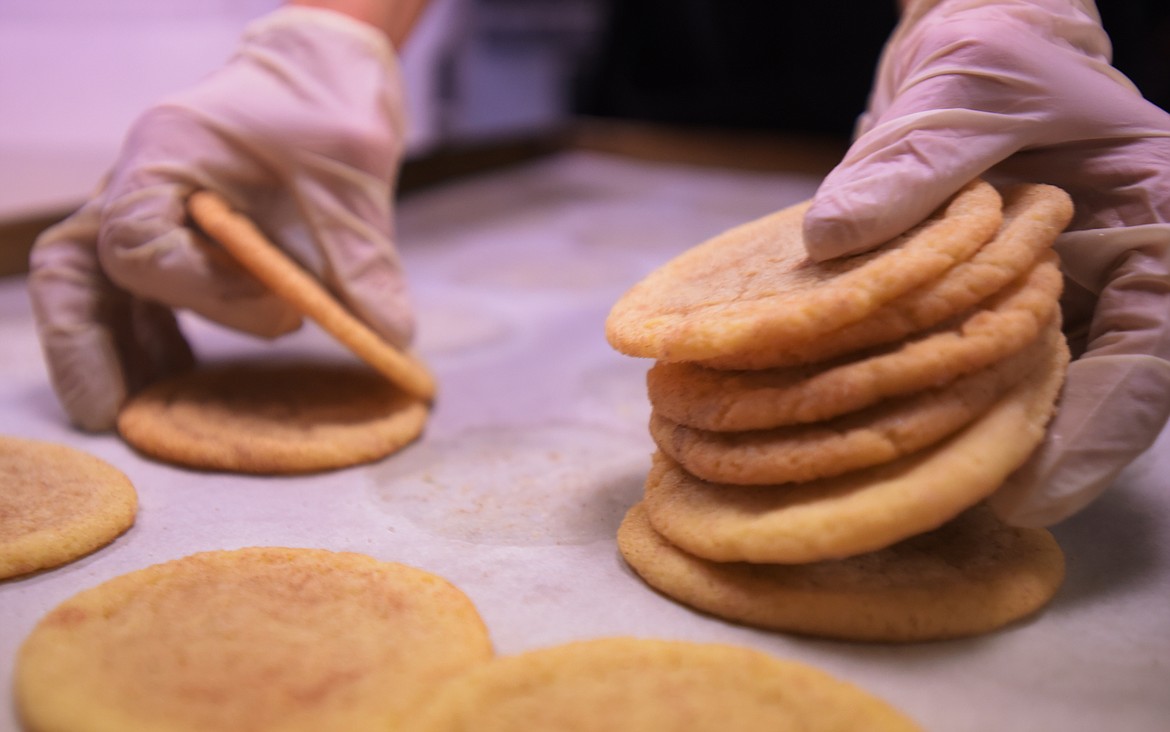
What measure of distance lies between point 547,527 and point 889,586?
2.17 feet

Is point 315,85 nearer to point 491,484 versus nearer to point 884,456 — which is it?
point 491,484

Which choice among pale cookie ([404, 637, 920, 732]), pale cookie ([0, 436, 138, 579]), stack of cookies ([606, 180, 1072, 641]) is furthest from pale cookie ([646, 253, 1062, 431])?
pale cookie ([0, 436, 138, 579])

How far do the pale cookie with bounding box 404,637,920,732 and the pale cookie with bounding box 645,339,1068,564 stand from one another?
6.3 inches

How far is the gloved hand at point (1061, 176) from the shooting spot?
4.92ft

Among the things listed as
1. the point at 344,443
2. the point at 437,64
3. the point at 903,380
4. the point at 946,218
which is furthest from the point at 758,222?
the point at 437,64

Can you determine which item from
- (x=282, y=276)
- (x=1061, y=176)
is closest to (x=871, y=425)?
(x=1061, y=176)

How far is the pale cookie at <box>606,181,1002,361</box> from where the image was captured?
1.36 metres

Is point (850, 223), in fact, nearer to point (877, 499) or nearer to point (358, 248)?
point (877, 499)

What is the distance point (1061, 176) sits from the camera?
171 cm

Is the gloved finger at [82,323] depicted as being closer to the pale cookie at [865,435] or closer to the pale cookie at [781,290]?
the pale cookie at [781,290]

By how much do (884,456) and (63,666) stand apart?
1.15 m

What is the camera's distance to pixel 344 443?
2.09m

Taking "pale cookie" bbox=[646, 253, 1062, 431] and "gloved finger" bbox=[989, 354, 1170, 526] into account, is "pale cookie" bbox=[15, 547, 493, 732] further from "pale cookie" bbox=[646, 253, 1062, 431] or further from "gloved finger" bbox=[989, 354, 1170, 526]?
"gloved finger" bbox=[989, 354, 1170, 526]

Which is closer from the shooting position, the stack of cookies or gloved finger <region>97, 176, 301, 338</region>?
the stack of cookies
